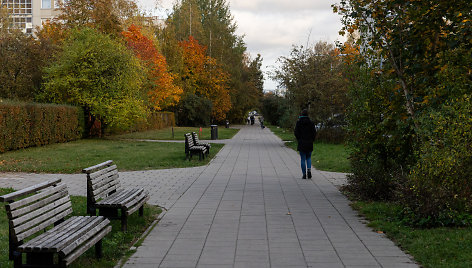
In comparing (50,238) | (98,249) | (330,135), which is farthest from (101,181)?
(330,135)

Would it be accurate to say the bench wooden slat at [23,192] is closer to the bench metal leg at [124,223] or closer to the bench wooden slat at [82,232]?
the bench wooden slat at [82,232]

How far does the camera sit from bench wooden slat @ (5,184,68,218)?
4062mm

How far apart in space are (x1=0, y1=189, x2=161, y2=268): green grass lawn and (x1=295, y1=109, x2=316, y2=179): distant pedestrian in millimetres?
4994

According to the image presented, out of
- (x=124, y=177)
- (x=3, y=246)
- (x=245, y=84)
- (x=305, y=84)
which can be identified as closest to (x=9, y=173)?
(x=124, y=177)

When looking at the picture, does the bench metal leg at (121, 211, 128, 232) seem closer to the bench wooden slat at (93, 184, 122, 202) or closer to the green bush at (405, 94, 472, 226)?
the bench wooden slat at (93, 184, 122, 202)

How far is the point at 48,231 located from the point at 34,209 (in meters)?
0.26

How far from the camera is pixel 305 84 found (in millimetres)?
24141

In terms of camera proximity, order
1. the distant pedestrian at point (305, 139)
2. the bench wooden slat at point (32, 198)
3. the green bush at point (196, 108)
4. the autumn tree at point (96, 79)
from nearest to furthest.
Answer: the bench wooden slat at point (32, 198)
the distant pedestrian at point (305, 139)
the autumn tree at point (96, 79)
the green bush at point (196, 108)

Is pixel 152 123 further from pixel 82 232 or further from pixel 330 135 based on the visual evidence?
pixel 82 232

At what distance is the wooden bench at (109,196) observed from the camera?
244 inches

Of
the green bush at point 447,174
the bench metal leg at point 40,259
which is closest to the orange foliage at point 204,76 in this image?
the green bush at point 447,174

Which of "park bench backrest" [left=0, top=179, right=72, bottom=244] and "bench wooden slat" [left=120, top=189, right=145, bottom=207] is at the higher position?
"park bench backrest" [left=0, top=179, right=72, bottom=244]

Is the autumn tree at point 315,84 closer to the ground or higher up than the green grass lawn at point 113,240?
higher up

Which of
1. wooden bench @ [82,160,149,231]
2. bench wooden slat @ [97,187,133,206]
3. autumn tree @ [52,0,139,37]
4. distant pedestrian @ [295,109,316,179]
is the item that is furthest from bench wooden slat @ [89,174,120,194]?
autumn tree @ [52,0,139,37]
